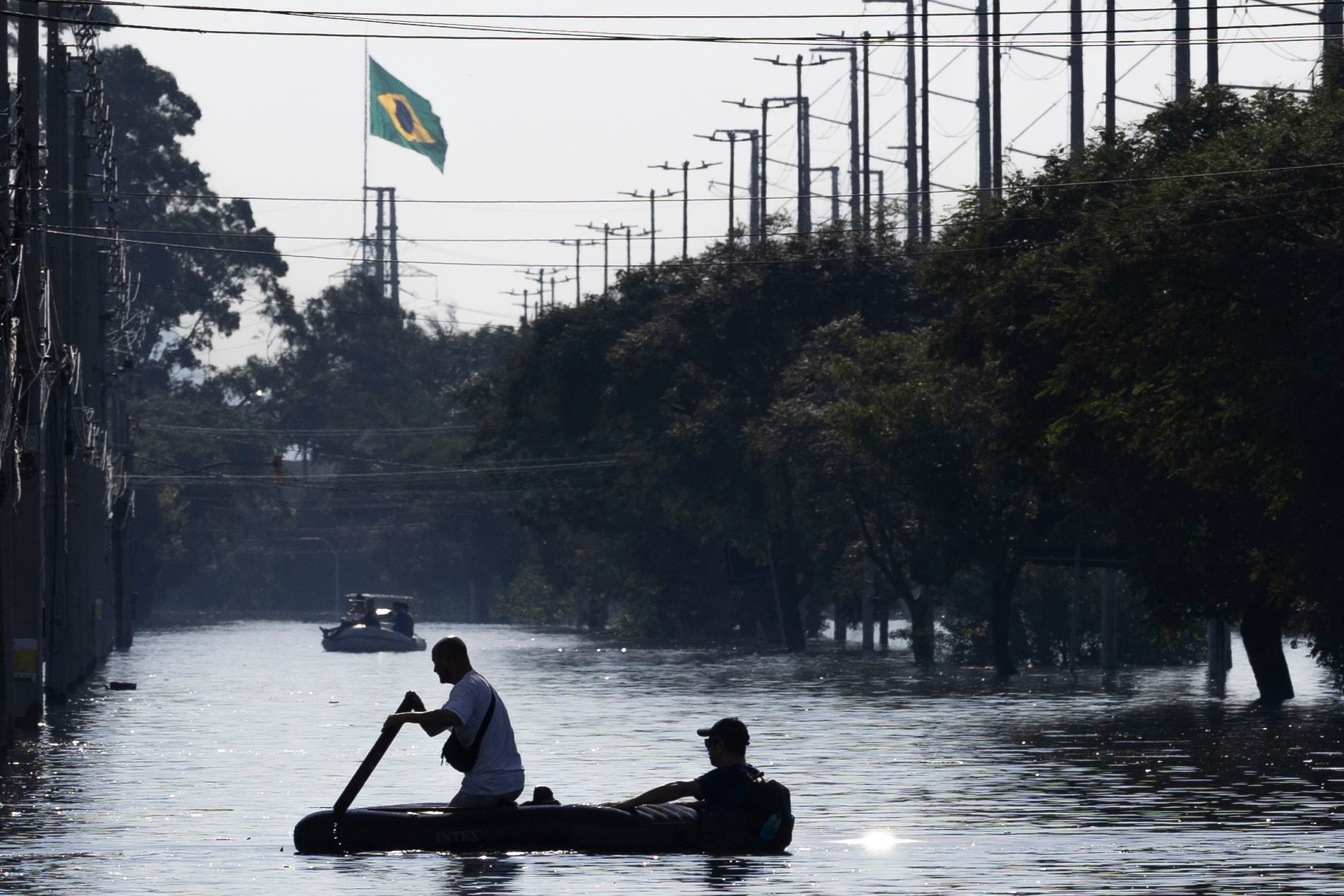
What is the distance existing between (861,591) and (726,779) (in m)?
65.7

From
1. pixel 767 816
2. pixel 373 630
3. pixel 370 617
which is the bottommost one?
pixel 373 630

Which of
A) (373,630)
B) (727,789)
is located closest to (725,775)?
(727,789)

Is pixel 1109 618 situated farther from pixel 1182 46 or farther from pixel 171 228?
pixel 171 228

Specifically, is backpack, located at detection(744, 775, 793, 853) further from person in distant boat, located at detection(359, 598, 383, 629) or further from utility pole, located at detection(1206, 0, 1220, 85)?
person in distant boat, located at detection(359, 598, 383, 629)

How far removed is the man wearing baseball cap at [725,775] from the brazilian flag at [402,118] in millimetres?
95779

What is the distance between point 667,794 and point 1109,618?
44243 mm

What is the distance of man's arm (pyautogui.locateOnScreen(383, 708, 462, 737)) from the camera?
19672mm

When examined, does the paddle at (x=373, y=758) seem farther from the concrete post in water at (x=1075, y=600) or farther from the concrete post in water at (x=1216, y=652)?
the concrete post in water at (x=1075, y=600)

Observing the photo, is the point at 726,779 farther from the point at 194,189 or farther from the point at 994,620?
the point at 194,189

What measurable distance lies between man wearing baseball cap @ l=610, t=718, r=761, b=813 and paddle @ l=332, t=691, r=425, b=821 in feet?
7.10

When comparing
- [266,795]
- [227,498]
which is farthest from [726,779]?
[227,498]

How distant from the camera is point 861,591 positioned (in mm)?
85938

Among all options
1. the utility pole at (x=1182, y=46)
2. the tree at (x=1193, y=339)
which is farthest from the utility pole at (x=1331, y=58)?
the utility pole at (x=1182, y=46)

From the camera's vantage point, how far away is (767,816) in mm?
20500
